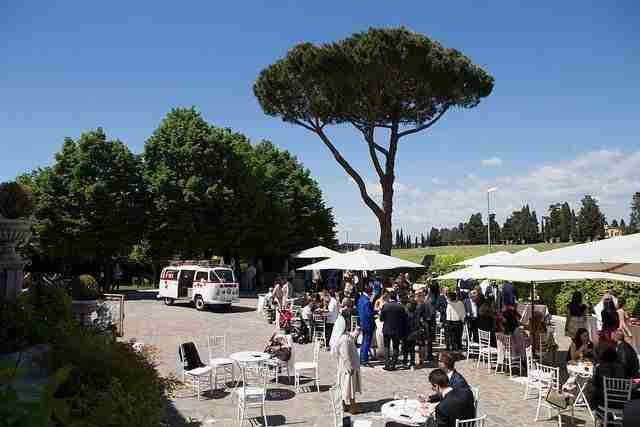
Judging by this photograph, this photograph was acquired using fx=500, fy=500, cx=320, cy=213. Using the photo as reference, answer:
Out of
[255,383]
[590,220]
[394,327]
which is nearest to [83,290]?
[255,383]

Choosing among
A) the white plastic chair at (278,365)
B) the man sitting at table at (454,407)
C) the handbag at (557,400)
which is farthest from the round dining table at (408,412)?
the white plastic chair at (278,365)

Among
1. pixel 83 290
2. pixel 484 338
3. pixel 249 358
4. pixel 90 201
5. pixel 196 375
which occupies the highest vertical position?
pixel 90 201

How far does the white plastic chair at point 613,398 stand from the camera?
21.8 ft

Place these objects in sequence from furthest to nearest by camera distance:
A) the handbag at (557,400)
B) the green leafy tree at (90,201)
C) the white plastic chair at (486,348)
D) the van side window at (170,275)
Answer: the green leafy tree at (90,201)
the van side window at (170,275)
the white plastic chair at (486,348)
the handbag at (557,400)

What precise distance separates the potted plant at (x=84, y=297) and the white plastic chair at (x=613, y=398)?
9.89 m

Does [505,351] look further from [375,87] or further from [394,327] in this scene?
[375,87]

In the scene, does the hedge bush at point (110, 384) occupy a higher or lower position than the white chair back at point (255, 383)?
higher

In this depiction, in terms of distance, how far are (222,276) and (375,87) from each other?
12735mm

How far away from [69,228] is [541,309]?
2294 cm

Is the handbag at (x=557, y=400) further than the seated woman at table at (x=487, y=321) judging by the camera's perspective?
No

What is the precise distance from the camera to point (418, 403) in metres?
6.71

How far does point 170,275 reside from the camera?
23141 millimetres

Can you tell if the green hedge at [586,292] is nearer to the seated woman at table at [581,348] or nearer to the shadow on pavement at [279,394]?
the seated woman at table at [581,348]

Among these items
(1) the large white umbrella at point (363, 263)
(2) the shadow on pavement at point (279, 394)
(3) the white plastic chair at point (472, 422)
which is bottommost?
(2) the shadow on pavement at point (279, 394)
